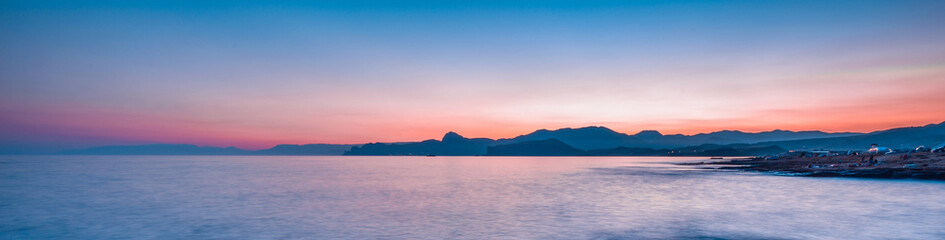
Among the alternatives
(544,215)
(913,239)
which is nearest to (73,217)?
(544,215)

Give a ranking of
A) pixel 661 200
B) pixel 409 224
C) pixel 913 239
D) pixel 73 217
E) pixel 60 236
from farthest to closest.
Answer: pixel 661 200 < pixel 73 217 < pixel 409 224 < pixel 60 236 < pixel 913 239

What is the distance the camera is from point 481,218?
2108cm

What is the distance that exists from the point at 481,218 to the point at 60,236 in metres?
15.6

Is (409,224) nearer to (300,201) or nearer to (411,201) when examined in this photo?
(411,201)

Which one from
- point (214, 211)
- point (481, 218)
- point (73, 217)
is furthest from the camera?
point (214, 211)

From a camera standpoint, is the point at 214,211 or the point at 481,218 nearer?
the point at 481,218

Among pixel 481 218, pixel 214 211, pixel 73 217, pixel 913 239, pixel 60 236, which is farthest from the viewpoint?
pixel 214 211

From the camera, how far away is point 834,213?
21.3 metres

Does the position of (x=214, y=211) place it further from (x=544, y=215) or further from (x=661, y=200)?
(x=661, y=200)

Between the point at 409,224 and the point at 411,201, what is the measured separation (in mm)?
9428

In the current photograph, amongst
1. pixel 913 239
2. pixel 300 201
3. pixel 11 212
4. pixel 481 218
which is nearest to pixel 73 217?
pixel 11 212

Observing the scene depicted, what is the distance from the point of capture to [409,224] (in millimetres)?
19422

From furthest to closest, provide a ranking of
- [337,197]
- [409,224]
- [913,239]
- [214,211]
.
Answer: [337,197], [214,211], [409,224], [913,239]

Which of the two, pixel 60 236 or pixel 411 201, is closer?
pixel 60 236
